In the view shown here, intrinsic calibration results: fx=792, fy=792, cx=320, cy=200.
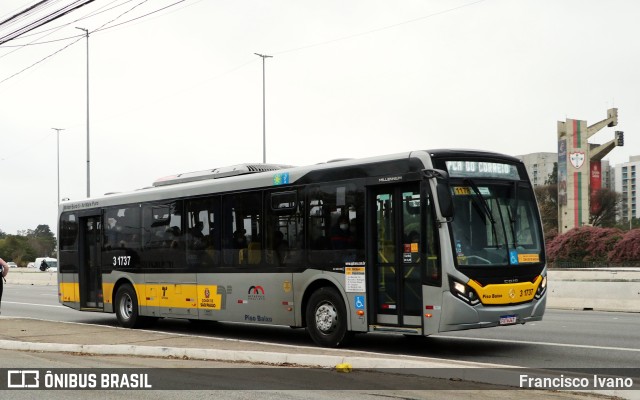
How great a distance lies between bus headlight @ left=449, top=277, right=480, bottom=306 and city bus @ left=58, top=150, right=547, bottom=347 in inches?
0.7

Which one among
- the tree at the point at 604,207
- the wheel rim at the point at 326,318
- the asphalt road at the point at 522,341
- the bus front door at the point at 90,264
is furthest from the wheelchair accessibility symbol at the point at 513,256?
the tree at the point at 604,207

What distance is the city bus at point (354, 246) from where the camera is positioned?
1194cm

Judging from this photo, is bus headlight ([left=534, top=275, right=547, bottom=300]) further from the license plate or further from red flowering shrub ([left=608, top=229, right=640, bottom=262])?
red flowering shrub ([left=608, top=229, right=640, bottom=262])

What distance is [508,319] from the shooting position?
1207 cm

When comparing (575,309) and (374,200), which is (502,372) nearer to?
(374,200)

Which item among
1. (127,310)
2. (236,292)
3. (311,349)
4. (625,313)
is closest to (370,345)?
(311,349)

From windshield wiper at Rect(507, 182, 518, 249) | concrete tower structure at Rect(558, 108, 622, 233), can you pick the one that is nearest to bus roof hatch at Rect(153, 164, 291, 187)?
windshield wiper at Rect(507, 182, 518, 249)

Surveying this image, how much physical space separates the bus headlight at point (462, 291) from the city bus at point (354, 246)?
0.02 meters

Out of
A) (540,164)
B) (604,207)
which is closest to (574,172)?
(604,207)

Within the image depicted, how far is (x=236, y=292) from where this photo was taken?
1535 cm

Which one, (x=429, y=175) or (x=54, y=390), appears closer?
(x=54, y=390)

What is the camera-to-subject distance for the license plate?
39.4 feet

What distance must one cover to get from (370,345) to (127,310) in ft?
23.6

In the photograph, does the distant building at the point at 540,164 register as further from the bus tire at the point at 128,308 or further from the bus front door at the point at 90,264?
the bus tire at the point at 128,308
